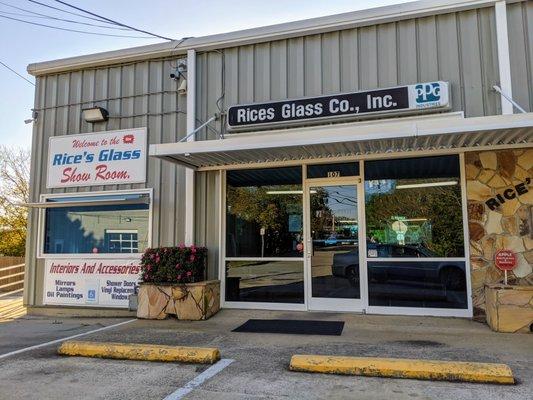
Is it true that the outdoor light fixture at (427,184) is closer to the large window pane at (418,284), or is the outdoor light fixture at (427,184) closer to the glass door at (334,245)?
the glass door at (334,245)

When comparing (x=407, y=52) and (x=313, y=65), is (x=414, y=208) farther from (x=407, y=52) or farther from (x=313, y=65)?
(x=313, y=65)

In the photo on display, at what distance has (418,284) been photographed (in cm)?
780

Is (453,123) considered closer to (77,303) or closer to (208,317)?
(208,317)

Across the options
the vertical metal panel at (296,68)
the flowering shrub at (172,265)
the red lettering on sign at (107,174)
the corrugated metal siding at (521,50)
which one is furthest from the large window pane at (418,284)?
the red lettering on sign at (107,174)

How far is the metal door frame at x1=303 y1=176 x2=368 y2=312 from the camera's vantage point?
806 centimetres

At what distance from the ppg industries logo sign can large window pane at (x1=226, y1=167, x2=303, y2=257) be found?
7.66 ft

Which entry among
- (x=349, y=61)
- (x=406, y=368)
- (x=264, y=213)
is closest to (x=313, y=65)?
(x=349, y=61)

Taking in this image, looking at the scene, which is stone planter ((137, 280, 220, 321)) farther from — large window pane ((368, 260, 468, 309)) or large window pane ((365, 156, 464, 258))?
large window pane ((365, 156, 464, 258))

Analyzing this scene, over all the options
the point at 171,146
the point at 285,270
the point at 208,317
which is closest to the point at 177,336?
the point at 208,317

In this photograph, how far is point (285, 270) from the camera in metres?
8.48

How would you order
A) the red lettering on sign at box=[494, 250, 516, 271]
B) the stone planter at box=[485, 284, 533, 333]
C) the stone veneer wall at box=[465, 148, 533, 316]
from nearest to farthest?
the stone planter at box=[485, 284, 533, 333] → the red lettering on sign at box=[494, 250, 516, 271] → the stone veneer wall at box=[465, 148, 533, 316]

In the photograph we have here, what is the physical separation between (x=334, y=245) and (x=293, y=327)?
1767 millimetres

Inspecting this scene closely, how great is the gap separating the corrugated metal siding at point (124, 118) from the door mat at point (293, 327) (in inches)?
100

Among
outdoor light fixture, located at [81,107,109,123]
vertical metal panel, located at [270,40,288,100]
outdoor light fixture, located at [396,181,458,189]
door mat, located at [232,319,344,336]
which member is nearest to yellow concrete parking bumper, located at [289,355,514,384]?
door mat, located at [232,319,344,336]
